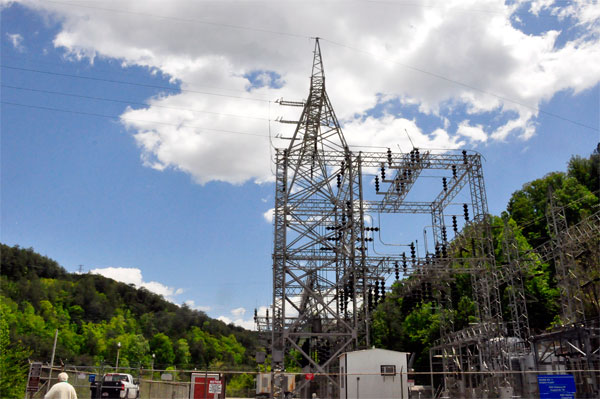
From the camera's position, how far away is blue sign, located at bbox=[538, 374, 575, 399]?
1819cm

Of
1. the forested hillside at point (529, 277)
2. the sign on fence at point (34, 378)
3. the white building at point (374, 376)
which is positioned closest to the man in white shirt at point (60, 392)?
the sign on fence at point (34, 378)

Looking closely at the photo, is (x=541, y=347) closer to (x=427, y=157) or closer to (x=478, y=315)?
(x=478, y=315)

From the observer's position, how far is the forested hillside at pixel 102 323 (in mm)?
96125

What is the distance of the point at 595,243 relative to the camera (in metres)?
34.9

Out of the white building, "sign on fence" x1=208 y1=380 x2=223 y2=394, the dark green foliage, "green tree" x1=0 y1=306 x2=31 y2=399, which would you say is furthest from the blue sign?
the dark green foliage

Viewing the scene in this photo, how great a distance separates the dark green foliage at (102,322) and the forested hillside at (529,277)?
51336mm

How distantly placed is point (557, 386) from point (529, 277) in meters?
37.0

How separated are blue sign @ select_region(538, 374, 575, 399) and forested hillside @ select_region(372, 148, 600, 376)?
1996 centimetres

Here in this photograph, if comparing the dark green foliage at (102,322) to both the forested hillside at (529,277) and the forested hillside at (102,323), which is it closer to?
the forested hillside at (102,323)

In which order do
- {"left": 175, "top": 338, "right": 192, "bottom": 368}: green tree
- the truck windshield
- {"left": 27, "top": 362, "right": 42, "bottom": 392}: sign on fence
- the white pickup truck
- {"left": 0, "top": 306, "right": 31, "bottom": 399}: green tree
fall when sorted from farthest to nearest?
{"left": 175, "top": 338, "right": 192, "bottom": 368}: green tree, {"left": 0, "top": 306, "right": 31, "bottom": 399}: green tree, the truck windshield, the white pickup truck, {"left": 27, "top": 362, "right": 42, "bottom": 392}: sign on fence

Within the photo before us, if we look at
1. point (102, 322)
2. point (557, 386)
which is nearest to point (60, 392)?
point (557, 386)

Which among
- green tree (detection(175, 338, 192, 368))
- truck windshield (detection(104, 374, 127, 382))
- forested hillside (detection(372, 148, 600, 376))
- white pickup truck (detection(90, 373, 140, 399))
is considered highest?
forested hillside (detection(372, 148, 600, 376))

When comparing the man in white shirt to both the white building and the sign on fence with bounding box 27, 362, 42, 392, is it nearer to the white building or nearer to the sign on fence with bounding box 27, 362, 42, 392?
the sign on fence with bounding box 27, 362, 42, 392

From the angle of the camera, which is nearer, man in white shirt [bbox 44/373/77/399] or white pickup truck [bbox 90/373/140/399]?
man in white shirt [bbox 44/373/77/399]
